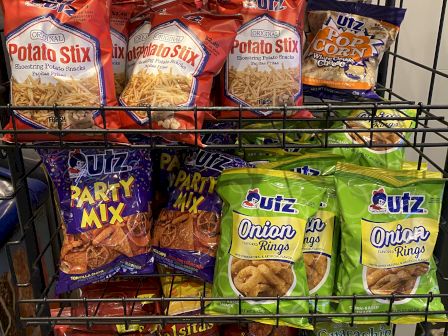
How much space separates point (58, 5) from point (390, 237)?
72 centimetres

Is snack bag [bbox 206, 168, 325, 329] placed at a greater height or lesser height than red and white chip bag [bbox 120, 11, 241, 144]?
lesser

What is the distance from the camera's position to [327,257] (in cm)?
97

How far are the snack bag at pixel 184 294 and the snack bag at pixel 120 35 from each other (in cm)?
41

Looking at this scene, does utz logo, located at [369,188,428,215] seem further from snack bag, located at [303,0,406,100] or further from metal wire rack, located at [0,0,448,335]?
snack bag, located at [303,0,406,100]

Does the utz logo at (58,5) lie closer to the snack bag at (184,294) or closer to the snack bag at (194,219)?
the snack bag at (194,219)

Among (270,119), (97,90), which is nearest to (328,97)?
(270,119)

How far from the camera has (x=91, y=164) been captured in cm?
95

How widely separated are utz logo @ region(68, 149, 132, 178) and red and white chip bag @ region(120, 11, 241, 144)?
0.14 m

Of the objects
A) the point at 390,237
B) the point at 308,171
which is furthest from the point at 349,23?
the point at 390,237

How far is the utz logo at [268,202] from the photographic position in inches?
36.3

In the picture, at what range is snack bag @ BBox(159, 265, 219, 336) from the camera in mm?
992

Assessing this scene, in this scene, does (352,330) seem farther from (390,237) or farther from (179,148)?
(179,148)

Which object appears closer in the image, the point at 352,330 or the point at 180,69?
the point at 180,69

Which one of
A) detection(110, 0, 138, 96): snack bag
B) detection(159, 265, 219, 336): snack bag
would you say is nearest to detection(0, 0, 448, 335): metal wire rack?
detection(159, 265, 219, 336): snack bag
